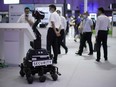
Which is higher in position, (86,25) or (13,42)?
(86,25)

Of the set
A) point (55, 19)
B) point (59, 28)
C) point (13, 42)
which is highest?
point (55, 19)

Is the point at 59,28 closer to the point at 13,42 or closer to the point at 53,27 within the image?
the point at 53,27

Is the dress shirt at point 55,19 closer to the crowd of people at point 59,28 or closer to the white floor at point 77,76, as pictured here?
the crowd of people at point 59,28

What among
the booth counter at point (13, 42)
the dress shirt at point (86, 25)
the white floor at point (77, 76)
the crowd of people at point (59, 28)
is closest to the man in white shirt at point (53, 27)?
the crowd of people at point (59, 28)

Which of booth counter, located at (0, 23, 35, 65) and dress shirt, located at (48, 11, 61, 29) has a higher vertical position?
dress shirt, located at (48, 11, 61, 29)

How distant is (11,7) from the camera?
1297 centimetres

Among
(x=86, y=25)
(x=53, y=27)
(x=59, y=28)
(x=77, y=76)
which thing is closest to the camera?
(x=77, y=76)

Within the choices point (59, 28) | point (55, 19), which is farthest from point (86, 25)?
point (55, 19)

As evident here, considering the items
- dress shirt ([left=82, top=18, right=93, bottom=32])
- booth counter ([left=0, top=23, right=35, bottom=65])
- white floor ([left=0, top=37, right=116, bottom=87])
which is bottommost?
white floor ([left=0, top=37, right=116, bottom=87])

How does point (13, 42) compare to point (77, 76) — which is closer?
point (77, 76)

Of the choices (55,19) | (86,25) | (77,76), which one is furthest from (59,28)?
(86,25)

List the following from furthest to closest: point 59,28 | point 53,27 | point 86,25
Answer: point 86,25 → point 59,28 → point 53,27

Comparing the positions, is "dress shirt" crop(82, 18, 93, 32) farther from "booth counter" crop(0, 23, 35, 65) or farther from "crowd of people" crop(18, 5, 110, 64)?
"booth counter" crop(0, 23, 35, 65)

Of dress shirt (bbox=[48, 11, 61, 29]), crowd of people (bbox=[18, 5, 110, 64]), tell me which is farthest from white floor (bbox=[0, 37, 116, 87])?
dress shirt (bbox=[48, 11, 61, 29])
